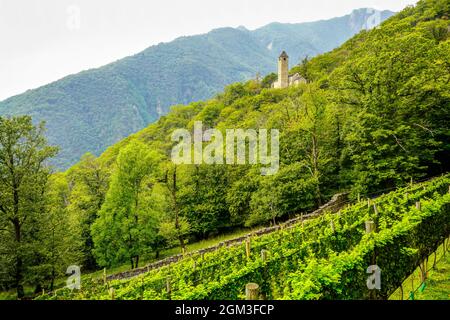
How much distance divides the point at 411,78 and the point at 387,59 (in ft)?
8.30

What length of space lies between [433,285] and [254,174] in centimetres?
2830

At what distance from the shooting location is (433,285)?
9.50 metres

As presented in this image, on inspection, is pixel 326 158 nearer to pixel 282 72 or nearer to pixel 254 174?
pixel 254 174

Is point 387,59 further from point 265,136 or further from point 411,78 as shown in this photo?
point 265,136

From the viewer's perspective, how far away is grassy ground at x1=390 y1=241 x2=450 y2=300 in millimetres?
8844

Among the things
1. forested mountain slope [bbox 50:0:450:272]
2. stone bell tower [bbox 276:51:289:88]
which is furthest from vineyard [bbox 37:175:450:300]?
stone bell tower [bbox 276:51:289:88]

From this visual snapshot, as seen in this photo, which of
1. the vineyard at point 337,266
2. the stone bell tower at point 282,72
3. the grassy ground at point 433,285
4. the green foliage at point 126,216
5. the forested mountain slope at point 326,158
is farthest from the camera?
the stone bell tower at point 282,72

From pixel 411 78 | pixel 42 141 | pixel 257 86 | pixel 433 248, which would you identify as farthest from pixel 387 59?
pixel 257 86

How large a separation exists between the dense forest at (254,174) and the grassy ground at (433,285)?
15.9m

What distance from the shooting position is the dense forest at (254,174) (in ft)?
85.3

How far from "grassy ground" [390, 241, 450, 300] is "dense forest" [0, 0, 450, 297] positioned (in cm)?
1586

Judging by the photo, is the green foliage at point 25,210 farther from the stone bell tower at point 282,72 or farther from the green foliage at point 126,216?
the stone bell tower at point 282,72

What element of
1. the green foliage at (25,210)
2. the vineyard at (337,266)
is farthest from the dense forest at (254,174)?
the vineyard at (337,266)

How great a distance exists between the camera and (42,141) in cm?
2741
